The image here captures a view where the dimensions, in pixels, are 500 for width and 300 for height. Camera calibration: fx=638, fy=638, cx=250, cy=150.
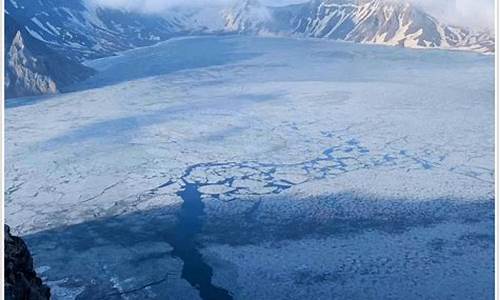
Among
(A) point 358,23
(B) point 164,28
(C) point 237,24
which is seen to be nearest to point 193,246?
(B) point 164,28

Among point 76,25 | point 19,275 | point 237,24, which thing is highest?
point 19,275

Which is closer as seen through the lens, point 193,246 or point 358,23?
point 193,246

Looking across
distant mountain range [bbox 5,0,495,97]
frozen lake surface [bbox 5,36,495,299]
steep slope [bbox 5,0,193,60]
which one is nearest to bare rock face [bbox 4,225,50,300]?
frozen lake surface [bbox 5,36,495,299]

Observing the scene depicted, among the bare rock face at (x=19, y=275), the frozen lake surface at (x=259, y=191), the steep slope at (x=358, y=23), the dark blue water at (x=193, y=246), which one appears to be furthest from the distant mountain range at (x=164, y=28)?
the bare rock face at (x=19, y=275)

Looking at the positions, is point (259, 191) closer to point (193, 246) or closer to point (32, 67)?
point (193, 246)

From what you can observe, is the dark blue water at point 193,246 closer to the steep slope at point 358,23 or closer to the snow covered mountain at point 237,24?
the snow covered mountain at point 237,24

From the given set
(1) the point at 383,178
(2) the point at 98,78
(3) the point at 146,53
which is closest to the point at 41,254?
(1) the point at 383,178

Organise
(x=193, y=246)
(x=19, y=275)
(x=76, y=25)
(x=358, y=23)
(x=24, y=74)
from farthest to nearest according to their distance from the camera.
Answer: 1. (x=358, y=23)
2. (x=76, y=25)
3. (x=24, y=74)
4. (x=193, y=246)
5. (x=19, y=275)

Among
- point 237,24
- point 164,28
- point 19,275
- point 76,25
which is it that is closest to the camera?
point 19,275
